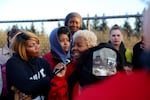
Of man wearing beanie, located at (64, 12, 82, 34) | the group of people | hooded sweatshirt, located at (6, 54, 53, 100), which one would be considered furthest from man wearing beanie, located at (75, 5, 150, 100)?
man wearing beanie, located at (64, 12, 82, 34)

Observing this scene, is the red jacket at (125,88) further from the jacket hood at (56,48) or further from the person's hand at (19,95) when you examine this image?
the jacket hood at (56,48)

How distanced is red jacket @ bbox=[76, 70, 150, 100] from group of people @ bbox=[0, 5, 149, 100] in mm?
1366

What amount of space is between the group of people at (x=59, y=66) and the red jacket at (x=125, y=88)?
137 centimetres

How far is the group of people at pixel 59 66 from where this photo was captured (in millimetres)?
2596

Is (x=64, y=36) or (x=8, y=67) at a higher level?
(x=64, y=36)

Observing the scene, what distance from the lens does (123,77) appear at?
108 cm

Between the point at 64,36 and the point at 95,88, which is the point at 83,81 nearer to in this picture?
the point at 64,36

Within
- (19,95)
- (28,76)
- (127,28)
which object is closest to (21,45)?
(28,76)

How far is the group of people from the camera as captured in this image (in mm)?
2596

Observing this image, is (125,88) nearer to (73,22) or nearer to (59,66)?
(59,66)

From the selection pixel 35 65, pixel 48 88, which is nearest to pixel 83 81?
pixel 48 88

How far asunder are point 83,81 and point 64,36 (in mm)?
928

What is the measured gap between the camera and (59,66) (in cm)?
296

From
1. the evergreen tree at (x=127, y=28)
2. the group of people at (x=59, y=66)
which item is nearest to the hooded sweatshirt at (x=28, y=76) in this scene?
the group of people at (x=59, y=66)
